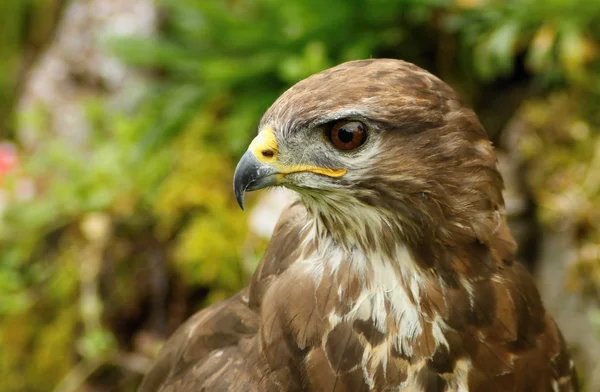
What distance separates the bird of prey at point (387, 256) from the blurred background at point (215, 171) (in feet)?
4.76

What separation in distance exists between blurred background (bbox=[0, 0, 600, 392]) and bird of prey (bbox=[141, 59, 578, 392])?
1451mm

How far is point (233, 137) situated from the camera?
3.72 meters

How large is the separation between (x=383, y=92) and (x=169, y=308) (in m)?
2.38

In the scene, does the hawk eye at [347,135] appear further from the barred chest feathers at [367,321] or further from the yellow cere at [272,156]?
the barred chest feathers at [367,321]

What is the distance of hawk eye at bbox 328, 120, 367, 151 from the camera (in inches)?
62.4

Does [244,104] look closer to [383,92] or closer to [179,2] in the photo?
[179,2]

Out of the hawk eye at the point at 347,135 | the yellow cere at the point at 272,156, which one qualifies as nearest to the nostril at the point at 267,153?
the yellow cere at the point at 272,156

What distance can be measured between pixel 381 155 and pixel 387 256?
0.25 m

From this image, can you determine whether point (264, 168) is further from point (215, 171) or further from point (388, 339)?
point (215, 171)

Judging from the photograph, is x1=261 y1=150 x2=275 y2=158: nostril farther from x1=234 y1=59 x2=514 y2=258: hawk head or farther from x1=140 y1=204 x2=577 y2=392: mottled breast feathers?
x1=140 y1=204 x2=577 y2=392: mottled breast feathers

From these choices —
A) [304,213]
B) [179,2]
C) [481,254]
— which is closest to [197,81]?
[179,2]

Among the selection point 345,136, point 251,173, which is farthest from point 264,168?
point 345,136

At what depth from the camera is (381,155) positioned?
162 cm

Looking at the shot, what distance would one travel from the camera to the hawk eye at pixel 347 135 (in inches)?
62.4
